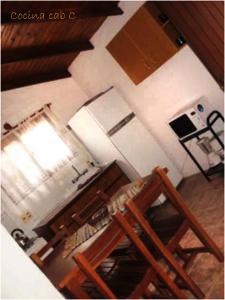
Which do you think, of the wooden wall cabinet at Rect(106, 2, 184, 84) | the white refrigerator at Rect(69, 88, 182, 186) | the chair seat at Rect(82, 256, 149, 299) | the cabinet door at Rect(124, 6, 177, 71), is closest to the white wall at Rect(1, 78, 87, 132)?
the white refrigerator at Rect(69, 88, 182, 186)

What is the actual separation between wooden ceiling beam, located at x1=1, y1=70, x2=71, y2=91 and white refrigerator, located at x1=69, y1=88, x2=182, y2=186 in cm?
86

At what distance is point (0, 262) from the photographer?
104 centimetres

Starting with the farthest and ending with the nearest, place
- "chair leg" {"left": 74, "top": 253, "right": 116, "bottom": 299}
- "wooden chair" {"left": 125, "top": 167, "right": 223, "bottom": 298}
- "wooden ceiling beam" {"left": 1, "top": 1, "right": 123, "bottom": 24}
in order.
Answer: "wooden ceiling beam" {"left": 1, "top": 1, "right": 123, "bottom": 24}
"wooden chair" {"left": 125, "top": 167, "right": 223, "bottom": 298}
"chair leg" {"left": 74, "top": 253, "right": 116, "bottom": 299}

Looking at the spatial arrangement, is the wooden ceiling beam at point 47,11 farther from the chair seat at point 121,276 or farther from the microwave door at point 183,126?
the chair seat at point 121,276

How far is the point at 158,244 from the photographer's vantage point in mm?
2326

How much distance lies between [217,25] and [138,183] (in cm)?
224

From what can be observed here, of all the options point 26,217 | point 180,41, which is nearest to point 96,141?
point 26,217

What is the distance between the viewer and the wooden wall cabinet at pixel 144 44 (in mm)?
4590

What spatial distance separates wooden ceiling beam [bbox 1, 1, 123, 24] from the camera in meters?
3.24

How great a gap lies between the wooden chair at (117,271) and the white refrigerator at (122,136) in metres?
2.68

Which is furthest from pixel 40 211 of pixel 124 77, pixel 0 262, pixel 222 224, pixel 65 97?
pixel 0 262

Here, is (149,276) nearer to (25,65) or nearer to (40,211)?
(40,211)

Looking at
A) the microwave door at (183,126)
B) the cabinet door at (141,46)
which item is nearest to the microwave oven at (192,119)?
the microwave door at (183,126)

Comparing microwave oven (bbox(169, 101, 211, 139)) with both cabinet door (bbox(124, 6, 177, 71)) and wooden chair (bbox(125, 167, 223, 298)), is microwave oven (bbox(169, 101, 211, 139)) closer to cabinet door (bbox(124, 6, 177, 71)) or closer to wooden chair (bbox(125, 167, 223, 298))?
cabinet door (bbox(124, 6, 177, 71))
